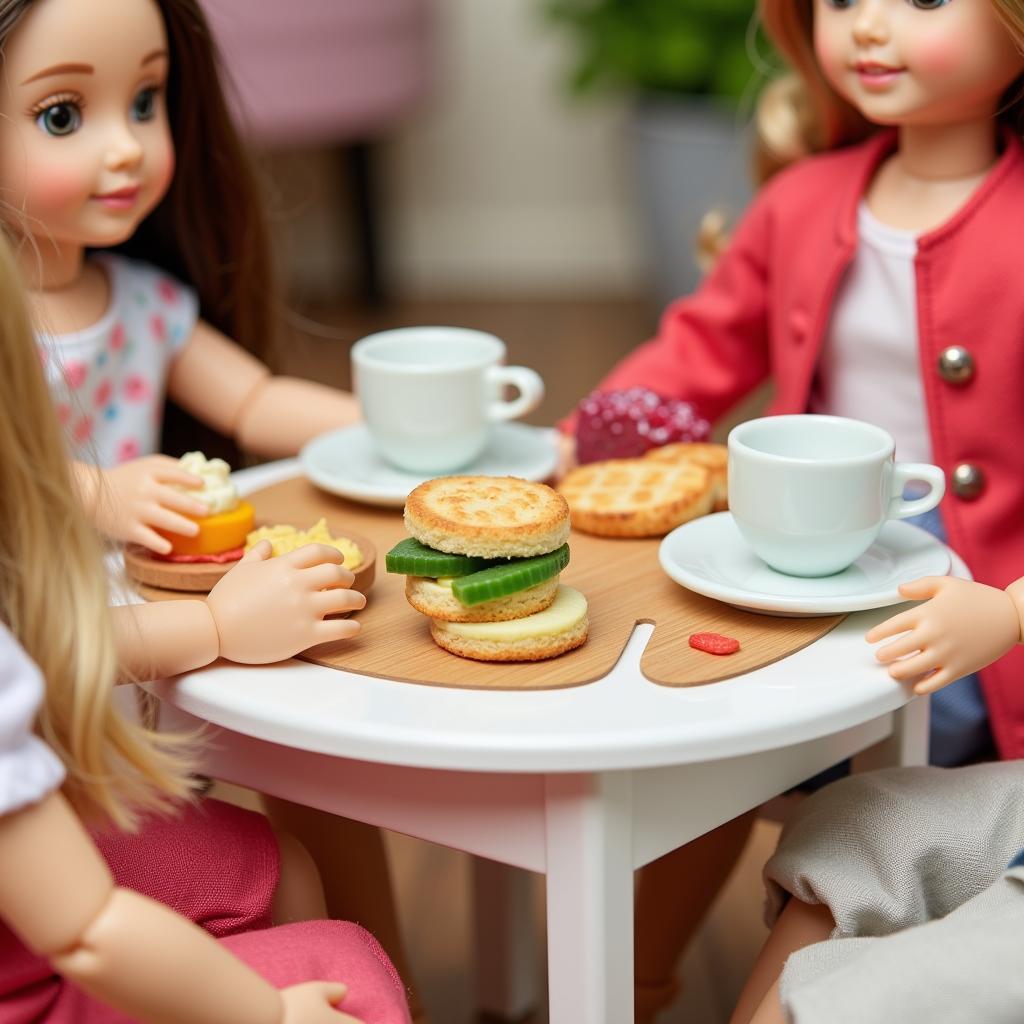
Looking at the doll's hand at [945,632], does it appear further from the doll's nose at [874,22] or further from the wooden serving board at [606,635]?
the doll's nose at [874,22]

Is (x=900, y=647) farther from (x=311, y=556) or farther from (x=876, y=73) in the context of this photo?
(x=876, y=73)

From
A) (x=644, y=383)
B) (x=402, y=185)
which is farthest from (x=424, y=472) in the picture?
(x=402, y=185)

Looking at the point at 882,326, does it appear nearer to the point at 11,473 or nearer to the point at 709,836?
the point at 709,836

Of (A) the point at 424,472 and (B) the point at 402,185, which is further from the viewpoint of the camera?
(B) the point at 402,185

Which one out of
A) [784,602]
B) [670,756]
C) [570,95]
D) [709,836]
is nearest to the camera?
[670,756]

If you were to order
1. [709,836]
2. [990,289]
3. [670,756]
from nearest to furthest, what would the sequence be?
[670,756], [990,289], [709,836]

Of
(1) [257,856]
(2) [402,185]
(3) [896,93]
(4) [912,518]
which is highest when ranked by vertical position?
(3) [896,93]
